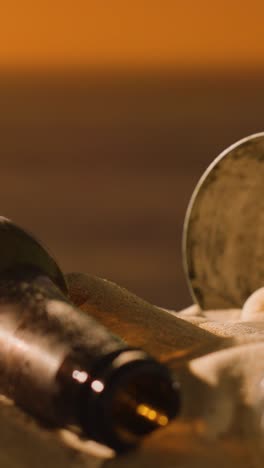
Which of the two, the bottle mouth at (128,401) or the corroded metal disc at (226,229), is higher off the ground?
the corroded metal disc at (226,229)

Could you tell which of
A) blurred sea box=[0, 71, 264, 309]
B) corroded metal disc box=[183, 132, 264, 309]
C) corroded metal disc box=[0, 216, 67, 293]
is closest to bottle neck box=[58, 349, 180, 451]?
corroded metal disc box=[0, 216, 67, 293]

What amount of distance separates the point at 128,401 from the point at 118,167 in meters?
6.45

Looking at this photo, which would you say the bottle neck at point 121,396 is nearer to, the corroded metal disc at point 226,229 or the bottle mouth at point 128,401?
the bottle mouth at point 128,401

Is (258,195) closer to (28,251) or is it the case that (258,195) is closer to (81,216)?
(28,251)

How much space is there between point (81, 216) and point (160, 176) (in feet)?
4.66

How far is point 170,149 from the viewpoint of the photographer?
8398mm

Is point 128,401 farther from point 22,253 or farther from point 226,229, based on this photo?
point 226,229

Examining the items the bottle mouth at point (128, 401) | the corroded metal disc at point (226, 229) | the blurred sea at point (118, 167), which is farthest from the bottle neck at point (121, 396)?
the blurred sea at point (118, 167)

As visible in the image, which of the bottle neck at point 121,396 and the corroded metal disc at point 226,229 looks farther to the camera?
the corroded metal disc at point 226,229

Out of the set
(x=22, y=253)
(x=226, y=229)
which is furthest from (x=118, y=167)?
(x=22, y=253)

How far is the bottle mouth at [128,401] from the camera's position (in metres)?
1.01

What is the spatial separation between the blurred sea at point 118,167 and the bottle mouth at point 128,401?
276 centimetres

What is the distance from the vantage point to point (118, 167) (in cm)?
748

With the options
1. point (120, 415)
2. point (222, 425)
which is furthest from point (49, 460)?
point (222, 425)
